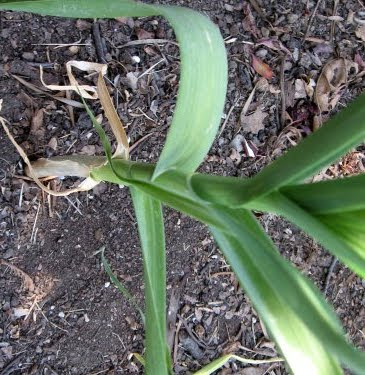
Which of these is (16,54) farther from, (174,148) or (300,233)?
(300,233)

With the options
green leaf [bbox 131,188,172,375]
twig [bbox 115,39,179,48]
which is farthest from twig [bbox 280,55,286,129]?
green leaf [bbox 131,188,172,375]

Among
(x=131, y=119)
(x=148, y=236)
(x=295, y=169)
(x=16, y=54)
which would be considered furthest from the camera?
(x=131, y=119)

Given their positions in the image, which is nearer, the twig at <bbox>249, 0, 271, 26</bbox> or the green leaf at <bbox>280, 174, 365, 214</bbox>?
the green leaf at <bbox>280, 174, 365, 214</bbox>

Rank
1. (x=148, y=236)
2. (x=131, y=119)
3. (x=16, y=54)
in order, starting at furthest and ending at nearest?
(x=131, y=119) < (x=16, y=54) < (x=148, y=236)

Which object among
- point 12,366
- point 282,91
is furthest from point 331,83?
point 12,366

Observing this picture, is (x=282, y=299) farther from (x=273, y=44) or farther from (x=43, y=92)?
(x=273, y=44)

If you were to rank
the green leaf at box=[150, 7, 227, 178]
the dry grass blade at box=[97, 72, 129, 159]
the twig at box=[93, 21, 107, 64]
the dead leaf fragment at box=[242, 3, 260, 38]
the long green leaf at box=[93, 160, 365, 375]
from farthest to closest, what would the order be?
the dead leaf fragment at box=[242, 3, 260, 38] < the twig at box=[93, 21, 107, 64] < the dry grass blade at box=[97, 72, 129, 159] < the green leaf at box=[150, 7, 227, 178] < the long green leaf at box=[93, 160, 365, 375]

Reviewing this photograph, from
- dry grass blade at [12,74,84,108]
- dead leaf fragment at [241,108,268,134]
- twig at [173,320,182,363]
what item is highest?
dry grass blade at [12,74,84,108]

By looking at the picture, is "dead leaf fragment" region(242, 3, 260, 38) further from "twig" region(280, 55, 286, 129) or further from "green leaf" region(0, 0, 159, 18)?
"green leaf" region(0, 0, 159, 18)

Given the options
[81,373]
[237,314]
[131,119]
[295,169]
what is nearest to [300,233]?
[237,314]

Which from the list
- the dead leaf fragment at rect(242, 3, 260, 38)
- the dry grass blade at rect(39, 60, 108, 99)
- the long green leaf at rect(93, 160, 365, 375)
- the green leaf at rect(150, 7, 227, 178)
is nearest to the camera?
the long green leaf at rect(93, 160, 365, 375)
